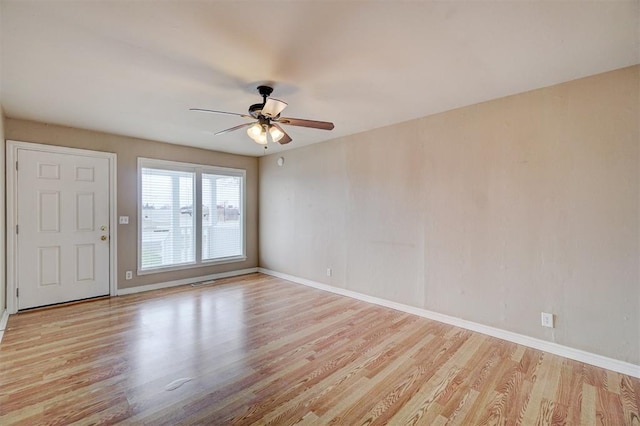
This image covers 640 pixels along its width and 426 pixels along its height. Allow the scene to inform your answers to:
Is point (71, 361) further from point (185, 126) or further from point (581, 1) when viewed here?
point (581, 1)

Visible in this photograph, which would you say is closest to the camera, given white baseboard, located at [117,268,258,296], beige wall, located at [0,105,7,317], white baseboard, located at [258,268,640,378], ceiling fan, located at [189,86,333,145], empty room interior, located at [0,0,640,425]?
empty room interior, located at [0,0,640,425]

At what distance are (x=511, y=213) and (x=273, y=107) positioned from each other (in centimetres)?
253

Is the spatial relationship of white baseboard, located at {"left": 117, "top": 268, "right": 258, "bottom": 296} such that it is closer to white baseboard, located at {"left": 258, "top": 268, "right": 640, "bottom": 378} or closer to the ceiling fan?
white baseboard, located at {"left": 258, "top": 268, "right": 640, "bottom": 378}

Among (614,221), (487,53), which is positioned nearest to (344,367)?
(614,221)

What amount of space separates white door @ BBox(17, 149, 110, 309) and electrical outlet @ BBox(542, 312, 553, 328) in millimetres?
5499

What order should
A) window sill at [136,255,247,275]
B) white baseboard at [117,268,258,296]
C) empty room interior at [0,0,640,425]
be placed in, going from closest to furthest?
empty room interior at [0,0,640,425] < white baseboard at [117,268,258,296] < window sill at [136,255,247,275]

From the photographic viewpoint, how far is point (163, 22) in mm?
1768

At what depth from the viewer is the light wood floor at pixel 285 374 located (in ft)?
6.07

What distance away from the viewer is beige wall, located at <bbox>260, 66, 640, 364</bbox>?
92.8 inches

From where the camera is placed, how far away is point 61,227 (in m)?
3.89

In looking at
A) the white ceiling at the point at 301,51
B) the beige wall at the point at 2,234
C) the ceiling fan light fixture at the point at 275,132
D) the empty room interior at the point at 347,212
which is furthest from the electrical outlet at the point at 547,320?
the beige wall at the point at 2,234

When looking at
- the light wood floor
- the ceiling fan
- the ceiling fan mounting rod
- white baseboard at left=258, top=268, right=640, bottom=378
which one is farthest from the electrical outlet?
the ceiling fan mounting rod

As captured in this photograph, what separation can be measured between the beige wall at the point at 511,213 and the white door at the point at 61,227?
11.6ft

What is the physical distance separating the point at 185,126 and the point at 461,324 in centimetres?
424
